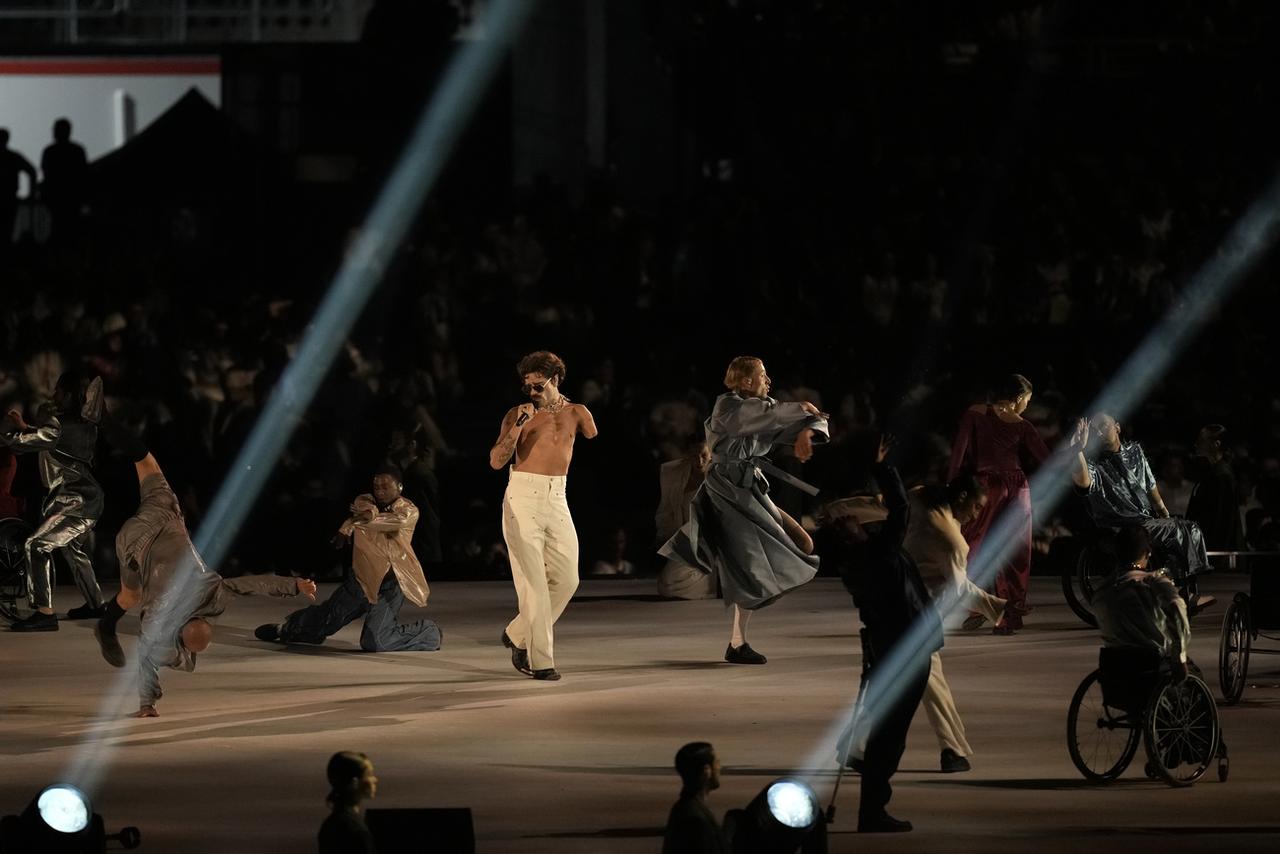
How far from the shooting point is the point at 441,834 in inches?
324

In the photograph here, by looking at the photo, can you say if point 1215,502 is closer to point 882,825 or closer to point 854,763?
point 854,763

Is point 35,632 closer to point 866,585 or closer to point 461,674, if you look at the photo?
point 461,674

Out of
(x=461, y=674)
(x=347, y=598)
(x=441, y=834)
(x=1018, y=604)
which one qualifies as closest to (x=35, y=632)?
(x=347, y=598)

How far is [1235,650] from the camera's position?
14.4 meters

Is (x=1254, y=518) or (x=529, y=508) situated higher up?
(x=529, y=508)

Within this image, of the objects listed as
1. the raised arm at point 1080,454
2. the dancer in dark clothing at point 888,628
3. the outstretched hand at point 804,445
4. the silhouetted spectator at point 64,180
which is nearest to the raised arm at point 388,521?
the outstretched hand at point 804,445

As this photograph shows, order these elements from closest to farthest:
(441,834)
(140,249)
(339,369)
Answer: (441,834), (339,369), (140,249)

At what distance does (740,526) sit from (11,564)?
217 inches

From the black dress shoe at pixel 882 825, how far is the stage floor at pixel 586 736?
67 mm

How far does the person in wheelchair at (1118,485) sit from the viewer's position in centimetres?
1673

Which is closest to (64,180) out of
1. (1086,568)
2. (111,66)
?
(111,66)

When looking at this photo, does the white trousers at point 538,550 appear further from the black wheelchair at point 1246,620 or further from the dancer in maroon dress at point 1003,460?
the black wheelchair at point 1246,620

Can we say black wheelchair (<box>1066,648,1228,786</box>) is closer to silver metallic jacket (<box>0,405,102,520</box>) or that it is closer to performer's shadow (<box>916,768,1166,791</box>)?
performer's shadow (<box>916,768,1166,791</box>)

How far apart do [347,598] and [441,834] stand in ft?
29.5
